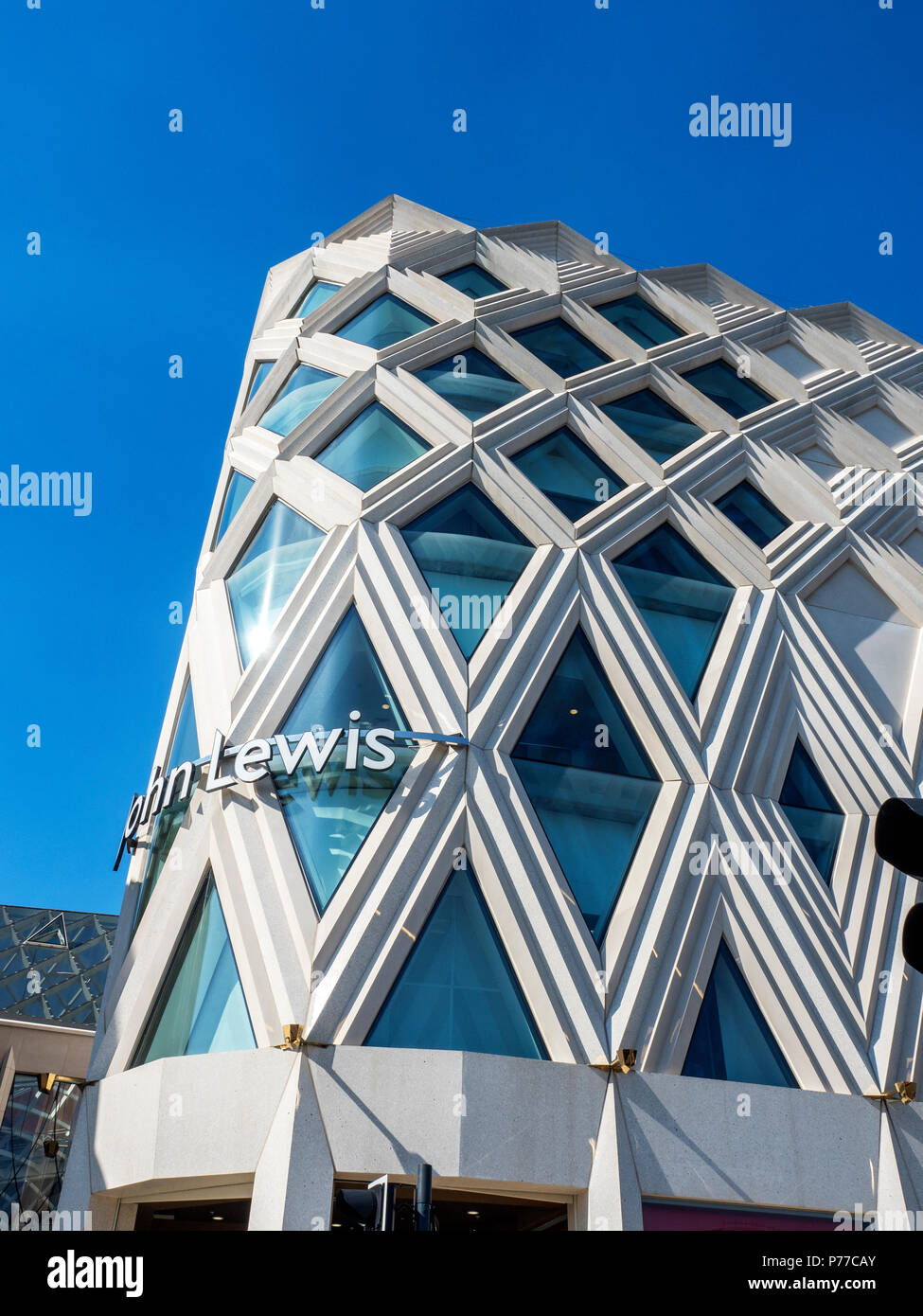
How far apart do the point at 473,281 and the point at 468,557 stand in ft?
27.0

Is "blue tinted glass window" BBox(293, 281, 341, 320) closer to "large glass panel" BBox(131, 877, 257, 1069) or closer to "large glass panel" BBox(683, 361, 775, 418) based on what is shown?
"large glass panel" BBox(683, 361, 775, 418)

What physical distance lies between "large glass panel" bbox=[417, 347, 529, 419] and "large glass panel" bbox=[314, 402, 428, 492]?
3.92ft

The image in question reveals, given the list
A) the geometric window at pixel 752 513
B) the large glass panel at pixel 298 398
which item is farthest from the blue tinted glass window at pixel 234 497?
the geometric window at pixel 752 513

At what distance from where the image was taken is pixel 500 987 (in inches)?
647

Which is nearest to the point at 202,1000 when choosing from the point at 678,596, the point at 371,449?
the point at 371,449

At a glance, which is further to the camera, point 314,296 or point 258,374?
point 314,296

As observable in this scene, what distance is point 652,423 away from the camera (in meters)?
23.6

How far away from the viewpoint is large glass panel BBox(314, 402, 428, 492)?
2097cm

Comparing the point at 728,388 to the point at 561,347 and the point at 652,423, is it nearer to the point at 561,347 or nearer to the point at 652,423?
the point at 652,423

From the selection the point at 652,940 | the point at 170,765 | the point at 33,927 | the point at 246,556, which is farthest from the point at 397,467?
the point at 33,927

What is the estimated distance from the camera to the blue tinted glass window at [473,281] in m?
24.9

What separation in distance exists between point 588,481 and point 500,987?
9.80 m
